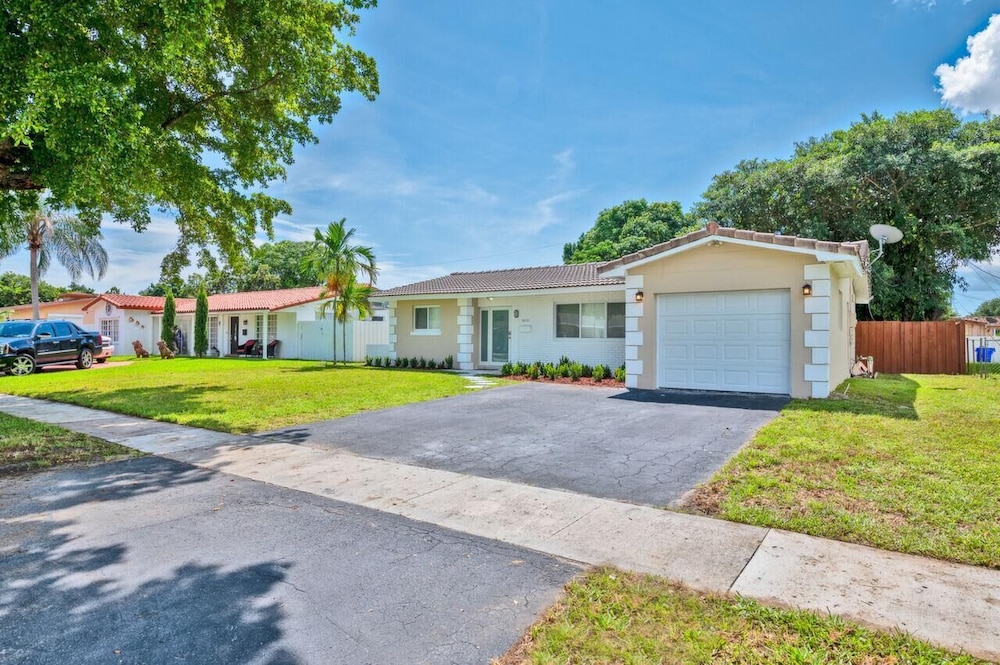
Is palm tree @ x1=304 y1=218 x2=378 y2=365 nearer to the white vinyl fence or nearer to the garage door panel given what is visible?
the white vinyl fence

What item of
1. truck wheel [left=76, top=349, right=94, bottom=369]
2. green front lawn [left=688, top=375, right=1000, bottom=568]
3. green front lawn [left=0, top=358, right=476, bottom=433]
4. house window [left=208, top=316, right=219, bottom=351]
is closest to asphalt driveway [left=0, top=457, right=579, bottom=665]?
green front lawn [left=688, top=375, right=1000, bottom=568]

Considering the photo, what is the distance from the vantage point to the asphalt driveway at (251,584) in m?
2.46

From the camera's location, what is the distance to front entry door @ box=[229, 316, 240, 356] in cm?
2892

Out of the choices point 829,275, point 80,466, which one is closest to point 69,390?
point 80,466

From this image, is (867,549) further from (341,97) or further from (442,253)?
(442,253)

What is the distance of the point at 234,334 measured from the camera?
29141 millimetres

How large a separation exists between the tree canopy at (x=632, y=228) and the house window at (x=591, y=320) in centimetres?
2170

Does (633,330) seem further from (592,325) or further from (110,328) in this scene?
(110,328)

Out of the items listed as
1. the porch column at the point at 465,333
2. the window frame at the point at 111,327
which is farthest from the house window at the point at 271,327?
the porch column at the point at 465,333

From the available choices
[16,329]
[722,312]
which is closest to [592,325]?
[722,312]

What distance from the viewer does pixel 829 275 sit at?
9.79 metres

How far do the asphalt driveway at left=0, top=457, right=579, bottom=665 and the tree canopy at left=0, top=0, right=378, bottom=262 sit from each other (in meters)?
3.74

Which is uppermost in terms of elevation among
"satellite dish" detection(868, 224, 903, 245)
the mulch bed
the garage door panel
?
"satellite dish" detection(868, 224, 903, 245)

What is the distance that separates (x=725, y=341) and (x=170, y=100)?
39.1ft
